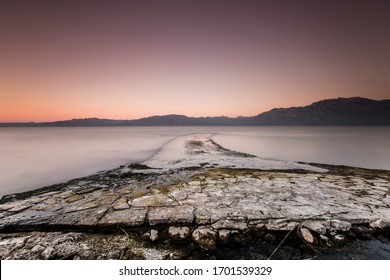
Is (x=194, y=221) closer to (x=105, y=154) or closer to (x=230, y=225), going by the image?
(x=230, y=225)

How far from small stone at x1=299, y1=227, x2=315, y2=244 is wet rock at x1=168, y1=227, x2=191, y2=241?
1.63m

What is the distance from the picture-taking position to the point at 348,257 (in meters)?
2.69

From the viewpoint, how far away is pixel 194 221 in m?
3.43

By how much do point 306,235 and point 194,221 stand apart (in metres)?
1.64

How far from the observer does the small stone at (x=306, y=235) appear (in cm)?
295

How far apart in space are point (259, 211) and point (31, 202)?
4.69 meters

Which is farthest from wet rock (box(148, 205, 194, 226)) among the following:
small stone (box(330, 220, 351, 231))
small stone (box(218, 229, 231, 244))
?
small stone (box(330, 220, 351, 231))

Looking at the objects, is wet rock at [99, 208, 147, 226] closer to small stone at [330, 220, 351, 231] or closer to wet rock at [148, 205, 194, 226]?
wet rock at [148, 205, 194, 226]

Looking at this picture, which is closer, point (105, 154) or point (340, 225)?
point (340, 225)

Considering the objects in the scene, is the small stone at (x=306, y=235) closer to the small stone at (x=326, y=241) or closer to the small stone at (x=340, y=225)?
the small stone at (x=326, y=241)

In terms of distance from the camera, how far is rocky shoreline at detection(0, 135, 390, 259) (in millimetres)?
2801

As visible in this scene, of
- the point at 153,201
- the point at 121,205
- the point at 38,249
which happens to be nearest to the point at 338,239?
the point at 153,201
